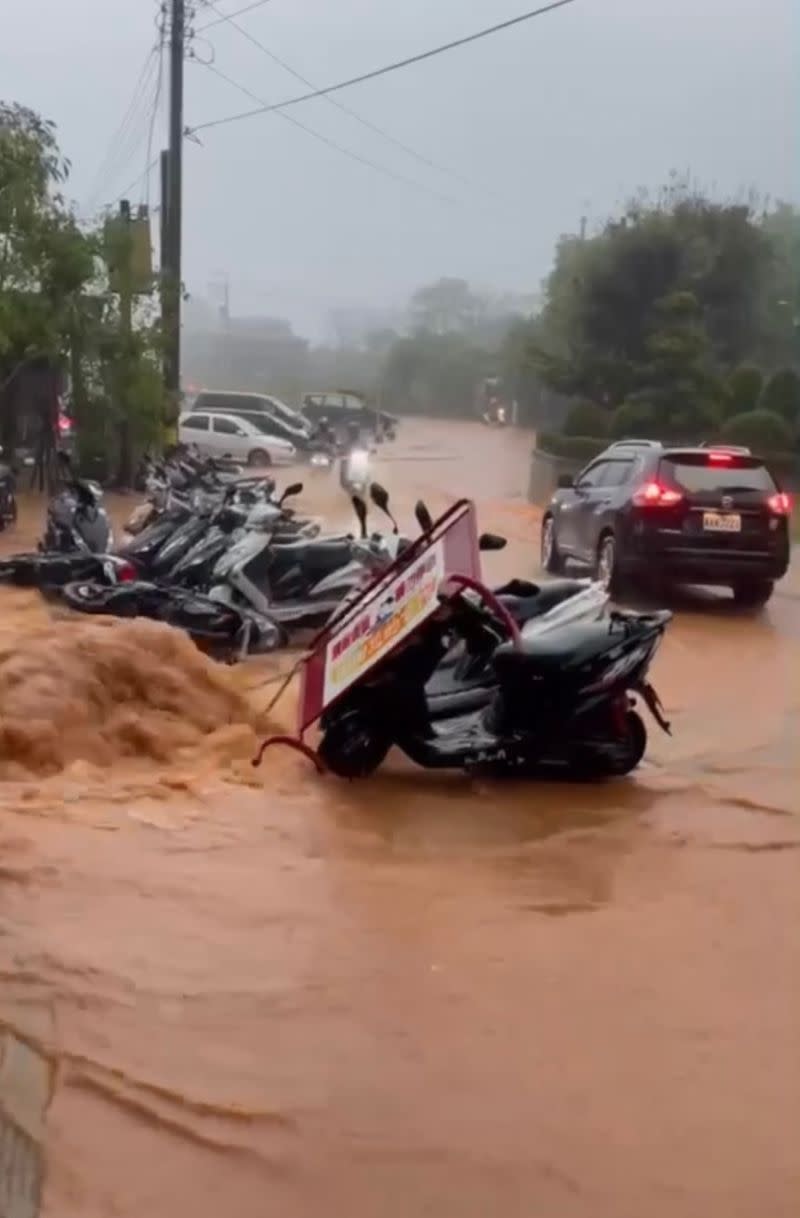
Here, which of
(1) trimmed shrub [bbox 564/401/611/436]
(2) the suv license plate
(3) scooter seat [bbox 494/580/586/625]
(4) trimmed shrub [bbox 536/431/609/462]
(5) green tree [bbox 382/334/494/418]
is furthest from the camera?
(5) green tree [bbox 382/334/494/418]

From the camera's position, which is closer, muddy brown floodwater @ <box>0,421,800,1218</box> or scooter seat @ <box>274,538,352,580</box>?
muddy brown floodwater @ <box>0,421,800,1218</box>

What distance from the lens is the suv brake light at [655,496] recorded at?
12.8 m

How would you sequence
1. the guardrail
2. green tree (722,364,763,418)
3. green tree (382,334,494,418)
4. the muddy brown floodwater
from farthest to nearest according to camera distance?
1. green tree (382,334,494,418)
2. green tree (722,364,763,418)
3. the muddy brown floodwater
4. the guardrail

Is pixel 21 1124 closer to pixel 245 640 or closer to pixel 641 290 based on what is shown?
pixel 245 640

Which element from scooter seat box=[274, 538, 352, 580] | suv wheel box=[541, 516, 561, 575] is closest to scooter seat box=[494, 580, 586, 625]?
scooter seat box=[274, 538, 352, 580]

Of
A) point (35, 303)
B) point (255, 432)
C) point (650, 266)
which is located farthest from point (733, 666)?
point (255, 432)

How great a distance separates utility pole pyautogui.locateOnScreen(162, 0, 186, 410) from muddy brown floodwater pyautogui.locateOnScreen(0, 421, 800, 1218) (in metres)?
16.2

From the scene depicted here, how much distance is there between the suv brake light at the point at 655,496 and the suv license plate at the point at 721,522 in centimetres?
28

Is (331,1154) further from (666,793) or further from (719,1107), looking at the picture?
(666,793)

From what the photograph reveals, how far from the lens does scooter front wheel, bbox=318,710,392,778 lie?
23.3ft

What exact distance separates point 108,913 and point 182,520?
22.4ft

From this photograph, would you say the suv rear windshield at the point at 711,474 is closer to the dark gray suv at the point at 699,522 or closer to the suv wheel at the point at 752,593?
the dark gray suv at the point at 699,522

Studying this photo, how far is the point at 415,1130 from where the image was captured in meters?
3.90

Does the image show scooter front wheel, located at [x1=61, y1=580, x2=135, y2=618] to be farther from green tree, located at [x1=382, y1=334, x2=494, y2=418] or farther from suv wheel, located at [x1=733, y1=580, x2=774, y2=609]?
green tree, located at [x1=382, y1=334, x2=494, y2=418]
